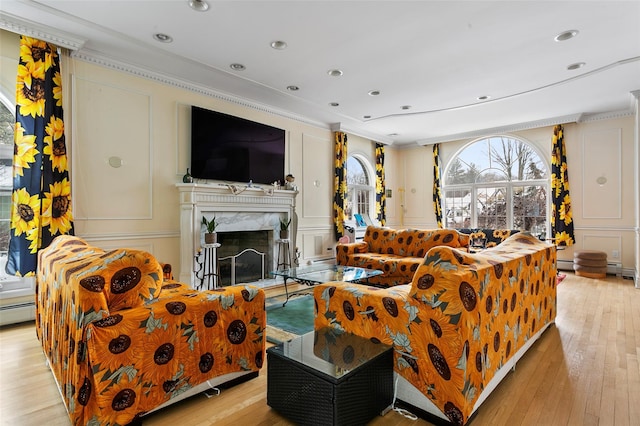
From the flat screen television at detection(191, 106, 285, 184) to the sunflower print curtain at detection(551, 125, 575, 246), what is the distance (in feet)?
16.4

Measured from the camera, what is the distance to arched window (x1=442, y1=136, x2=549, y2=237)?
6.63 m

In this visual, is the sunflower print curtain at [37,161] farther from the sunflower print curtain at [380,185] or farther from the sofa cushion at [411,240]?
the sunflower print curtain at [380,185]

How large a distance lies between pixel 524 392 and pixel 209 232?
11.7 ft

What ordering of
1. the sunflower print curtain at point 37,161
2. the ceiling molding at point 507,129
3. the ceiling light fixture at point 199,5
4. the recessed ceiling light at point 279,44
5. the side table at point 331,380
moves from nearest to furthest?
the side table at point 331,380, the ceiling light fixture at point 199,5, the sunflower print curtain at point 37,161, the recessed ceiling light at point 279,44, the ceiling molding at point 507,129

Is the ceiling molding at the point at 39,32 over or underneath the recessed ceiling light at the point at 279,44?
underneath

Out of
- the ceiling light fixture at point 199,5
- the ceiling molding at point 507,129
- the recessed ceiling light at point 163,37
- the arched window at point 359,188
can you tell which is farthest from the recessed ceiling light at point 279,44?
the ceiling molding at point 507,129

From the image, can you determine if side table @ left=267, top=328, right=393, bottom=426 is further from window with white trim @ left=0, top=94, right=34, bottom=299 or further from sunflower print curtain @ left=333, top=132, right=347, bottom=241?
sunflower print curtain @ left=333, top=132, right=347, bottom=241

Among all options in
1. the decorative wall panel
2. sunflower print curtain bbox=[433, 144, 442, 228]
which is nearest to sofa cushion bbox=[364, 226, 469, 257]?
the decorative wall panel

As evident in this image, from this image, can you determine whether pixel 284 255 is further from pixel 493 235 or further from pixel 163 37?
pixel 493 235

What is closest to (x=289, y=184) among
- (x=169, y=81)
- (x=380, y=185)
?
(x=169, y=81)

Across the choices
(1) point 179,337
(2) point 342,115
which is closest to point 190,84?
(2) point 342,115

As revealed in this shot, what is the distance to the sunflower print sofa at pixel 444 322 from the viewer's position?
1.61 metres

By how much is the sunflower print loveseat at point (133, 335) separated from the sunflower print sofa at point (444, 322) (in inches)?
23.6

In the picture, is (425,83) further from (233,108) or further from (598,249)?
(598,249)
